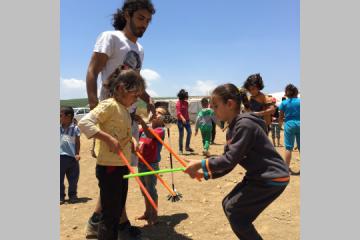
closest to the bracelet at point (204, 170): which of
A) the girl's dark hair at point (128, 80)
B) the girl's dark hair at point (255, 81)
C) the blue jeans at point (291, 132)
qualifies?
the girl's dark hair at point (128, 80)

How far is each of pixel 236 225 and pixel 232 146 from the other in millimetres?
689

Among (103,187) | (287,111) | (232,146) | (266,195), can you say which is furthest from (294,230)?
(287,111)

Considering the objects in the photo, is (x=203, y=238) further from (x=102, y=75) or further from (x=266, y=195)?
(x=102, y=75)

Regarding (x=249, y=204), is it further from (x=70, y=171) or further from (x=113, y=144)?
(x=70, y=171)

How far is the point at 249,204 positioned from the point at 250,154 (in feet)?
1.38

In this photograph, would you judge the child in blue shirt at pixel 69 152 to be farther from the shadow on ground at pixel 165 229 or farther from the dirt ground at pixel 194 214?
the shadow on ground at pixel 165 229

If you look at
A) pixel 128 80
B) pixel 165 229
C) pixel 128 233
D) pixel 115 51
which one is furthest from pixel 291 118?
pixel 128 80

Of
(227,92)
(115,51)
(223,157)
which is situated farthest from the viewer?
(115,51)

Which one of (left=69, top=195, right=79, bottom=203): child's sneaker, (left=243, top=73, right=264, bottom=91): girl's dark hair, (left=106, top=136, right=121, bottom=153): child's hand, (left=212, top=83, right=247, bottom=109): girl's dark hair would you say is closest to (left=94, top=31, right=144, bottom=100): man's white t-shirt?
(left=106, top=136, right=121, bottom=153): child's hand

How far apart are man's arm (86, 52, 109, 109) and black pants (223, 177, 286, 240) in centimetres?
166

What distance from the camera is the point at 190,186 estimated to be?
609cm

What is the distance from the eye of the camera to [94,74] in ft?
10.5

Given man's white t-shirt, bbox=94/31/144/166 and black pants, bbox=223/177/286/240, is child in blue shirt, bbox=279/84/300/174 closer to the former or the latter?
black pants, bbox=223/177/286/240

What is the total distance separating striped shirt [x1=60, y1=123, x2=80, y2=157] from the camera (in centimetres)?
543
